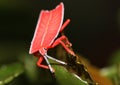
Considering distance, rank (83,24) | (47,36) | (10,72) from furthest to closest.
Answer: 1. (83,24)
2. (10,72)
3. (47,36)

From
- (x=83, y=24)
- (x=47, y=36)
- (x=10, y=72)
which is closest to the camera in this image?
(x=47, y=36)

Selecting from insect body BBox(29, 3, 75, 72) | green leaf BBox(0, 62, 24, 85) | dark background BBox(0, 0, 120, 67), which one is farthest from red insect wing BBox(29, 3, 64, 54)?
dark background BBox(0, 0, 120, 67)

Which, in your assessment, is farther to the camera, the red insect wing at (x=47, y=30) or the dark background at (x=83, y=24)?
the dark background at (x=83, y=24)

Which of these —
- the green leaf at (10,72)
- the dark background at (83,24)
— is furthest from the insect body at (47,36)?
the dark background at (83,24)

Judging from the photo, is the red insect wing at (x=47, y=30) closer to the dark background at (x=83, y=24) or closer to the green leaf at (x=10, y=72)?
the green leaf at (x=10, y=72)

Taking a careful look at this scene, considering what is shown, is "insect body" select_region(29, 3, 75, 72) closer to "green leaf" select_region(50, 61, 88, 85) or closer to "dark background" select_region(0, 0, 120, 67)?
"green leaf" select_region(50, 61, 88, 85)

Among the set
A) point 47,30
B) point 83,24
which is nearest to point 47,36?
point 47,30

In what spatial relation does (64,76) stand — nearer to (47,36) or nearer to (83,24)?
(47,36)
